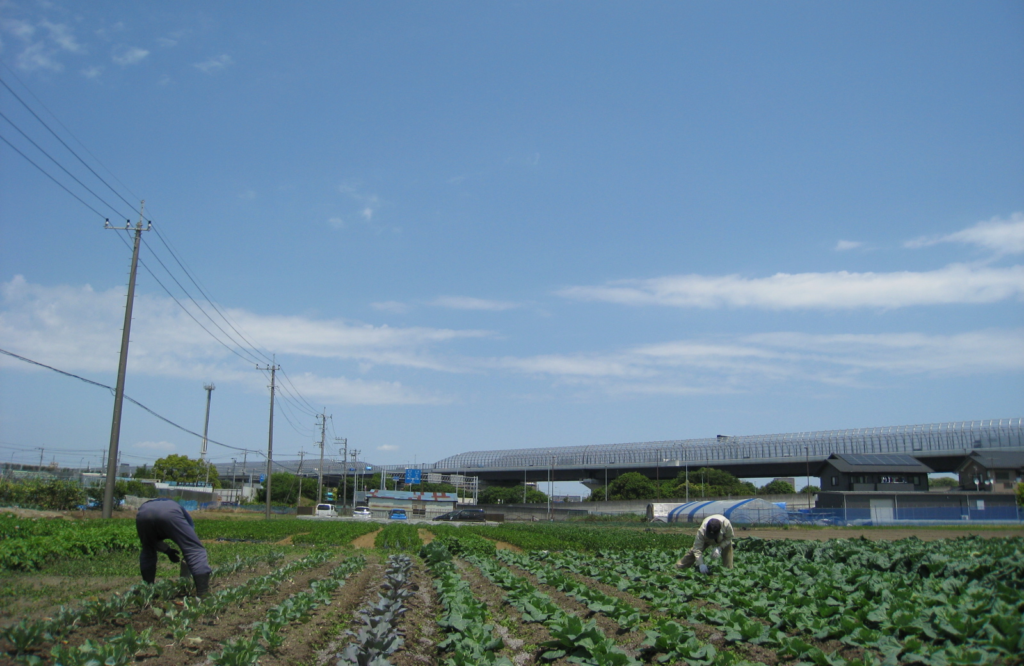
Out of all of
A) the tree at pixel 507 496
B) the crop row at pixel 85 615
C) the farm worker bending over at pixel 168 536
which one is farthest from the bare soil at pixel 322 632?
the tree at pixel 507 496

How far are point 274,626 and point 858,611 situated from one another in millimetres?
7453

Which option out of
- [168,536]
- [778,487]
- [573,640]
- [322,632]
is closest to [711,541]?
[573,640]

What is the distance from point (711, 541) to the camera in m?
14.9

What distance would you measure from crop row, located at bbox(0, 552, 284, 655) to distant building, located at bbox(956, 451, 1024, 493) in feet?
303

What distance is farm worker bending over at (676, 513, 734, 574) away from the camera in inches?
557

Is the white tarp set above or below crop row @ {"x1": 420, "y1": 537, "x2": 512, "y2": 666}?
below

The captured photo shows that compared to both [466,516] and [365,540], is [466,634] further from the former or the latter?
[466,516]

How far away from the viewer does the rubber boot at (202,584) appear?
909cm

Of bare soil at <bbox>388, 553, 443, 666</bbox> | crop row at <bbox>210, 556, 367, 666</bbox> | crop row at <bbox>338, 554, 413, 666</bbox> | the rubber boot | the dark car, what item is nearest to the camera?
crop row at <bbox>210, 556, 367, 666</bbox>

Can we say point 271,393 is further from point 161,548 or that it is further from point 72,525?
point 161,548

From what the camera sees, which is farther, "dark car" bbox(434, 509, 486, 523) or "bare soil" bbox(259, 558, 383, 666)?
"dark car" bbox(434, 509, 486, 523)

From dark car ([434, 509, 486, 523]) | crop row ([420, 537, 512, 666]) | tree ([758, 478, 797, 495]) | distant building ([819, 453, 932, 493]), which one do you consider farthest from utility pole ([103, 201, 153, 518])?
tree ([758, 478, 797, 495])

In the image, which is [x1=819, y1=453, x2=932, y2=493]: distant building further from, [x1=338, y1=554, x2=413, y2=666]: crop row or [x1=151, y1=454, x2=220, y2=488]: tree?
[x1=151, y1=454, x2=220, y2=488]: tree

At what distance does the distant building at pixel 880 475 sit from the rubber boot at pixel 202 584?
82238mm
